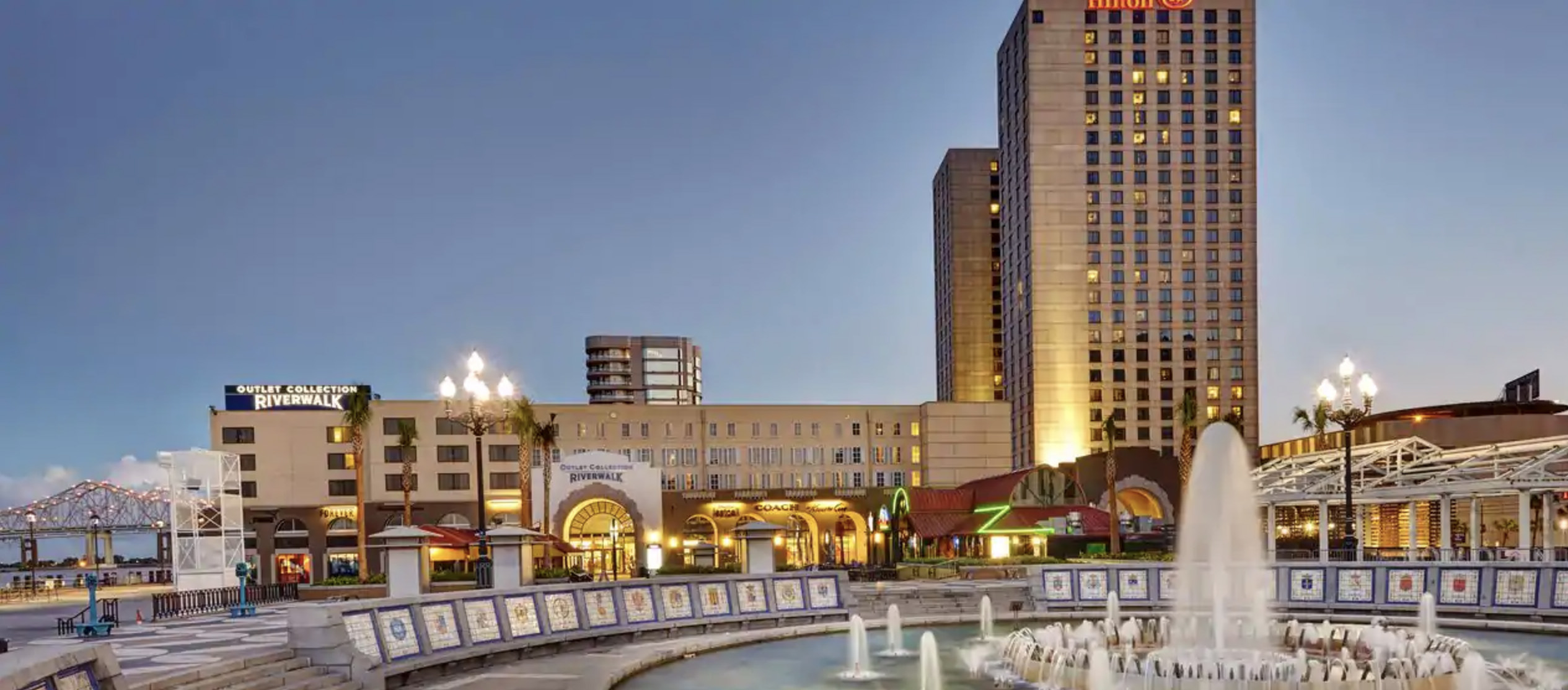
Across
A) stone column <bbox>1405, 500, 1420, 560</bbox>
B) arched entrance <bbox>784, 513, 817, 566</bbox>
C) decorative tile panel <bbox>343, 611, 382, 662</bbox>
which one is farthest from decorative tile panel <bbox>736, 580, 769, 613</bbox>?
arched entrance <bbox>784, 513, 817, 566</bbox>

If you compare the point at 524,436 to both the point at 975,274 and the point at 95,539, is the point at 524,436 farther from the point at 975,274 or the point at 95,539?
the point at 975,274

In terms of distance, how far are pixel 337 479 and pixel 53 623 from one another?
43187 mm

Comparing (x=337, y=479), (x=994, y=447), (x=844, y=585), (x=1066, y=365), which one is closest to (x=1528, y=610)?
(x=844, y=585)

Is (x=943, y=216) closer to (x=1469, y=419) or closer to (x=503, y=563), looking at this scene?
(x=1469, y=419)

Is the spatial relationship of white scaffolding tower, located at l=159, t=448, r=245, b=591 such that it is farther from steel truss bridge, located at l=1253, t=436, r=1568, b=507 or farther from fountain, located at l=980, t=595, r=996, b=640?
steel truss bridge, located at l=1253, t=436, r=1568, b=507

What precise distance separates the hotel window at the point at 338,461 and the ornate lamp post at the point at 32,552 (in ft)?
63.8

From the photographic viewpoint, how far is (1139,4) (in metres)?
114

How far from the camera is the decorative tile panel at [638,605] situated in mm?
27500

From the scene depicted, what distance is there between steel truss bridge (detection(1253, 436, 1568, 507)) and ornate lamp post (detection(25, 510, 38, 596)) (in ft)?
239

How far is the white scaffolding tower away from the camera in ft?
154

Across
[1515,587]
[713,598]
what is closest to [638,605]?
[713,598]

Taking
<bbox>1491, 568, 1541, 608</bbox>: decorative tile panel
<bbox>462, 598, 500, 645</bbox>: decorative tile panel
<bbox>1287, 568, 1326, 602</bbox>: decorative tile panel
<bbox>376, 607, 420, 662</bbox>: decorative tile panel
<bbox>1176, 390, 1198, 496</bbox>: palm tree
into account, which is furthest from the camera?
<bbox>1176, 390, 1198, 496</bbox>: palm tree

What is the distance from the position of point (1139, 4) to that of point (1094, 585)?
314ft

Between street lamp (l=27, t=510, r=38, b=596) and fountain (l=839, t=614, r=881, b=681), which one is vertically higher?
fountain (l=839, t=614, r=881, b=681)
